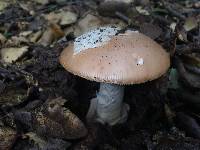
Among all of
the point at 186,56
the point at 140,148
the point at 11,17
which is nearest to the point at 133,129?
the point at 140,148

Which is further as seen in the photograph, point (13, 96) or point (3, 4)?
point (3, 4)

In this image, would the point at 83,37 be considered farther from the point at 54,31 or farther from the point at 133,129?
the point at 54,31

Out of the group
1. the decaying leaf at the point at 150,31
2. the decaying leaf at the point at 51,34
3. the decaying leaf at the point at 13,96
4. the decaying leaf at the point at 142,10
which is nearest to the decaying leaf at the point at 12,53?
the decaying leaf at the point at 51,34

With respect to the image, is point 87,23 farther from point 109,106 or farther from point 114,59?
point 114,59

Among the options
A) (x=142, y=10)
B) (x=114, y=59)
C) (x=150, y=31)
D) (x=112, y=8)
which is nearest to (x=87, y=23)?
(x=112, y=8)

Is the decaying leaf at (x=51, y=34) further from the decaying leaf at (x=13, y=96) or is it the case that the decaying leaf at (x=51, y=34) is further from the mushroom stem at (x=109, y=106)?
the mushroom stem at (x=109, y=106)
